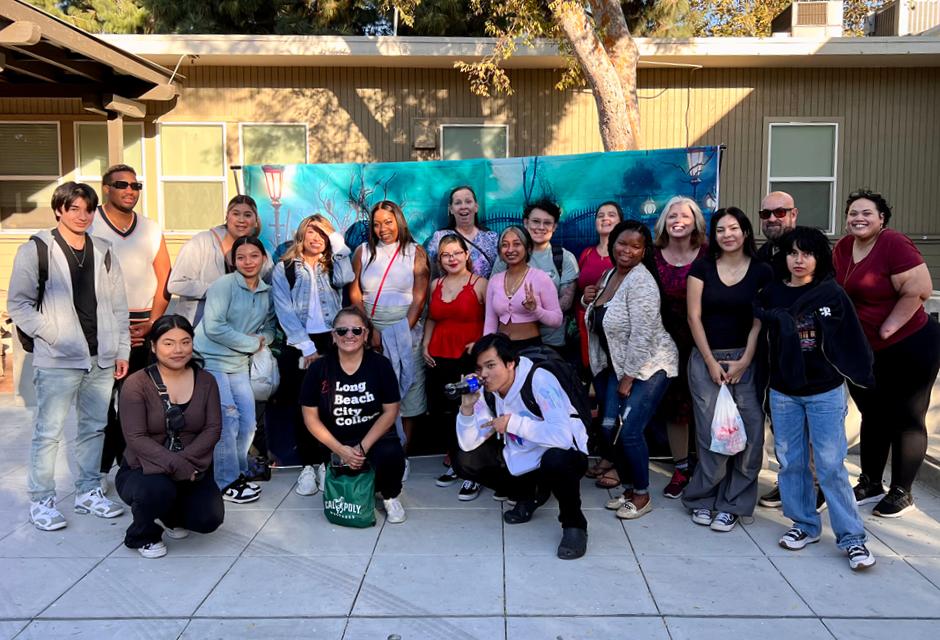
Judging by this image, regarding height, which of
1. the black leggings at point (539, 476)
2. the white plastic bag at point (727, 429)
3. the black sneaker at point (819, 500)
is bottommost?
the black sneaker at point (819, 500)

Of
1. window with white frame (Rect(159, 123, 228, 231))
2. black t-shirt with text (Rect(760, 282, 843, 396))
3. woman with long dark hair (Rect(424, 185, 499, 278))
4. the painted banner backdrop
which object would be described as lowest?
black t-shirt with text (Rect(760, 282, 843, 396))

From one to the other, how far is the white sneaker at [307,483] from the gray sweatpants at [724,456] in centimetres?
230

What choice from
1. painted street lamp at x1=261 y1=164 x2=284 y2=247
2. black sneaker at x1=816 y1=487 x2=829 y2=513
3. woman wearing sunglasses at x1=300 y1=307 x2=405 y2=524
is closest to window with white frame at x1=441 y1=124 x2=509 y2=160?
painted street lamp at x1=261 y1=164 x2=284 y2=247

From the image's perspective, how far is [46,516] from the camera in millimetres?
4234

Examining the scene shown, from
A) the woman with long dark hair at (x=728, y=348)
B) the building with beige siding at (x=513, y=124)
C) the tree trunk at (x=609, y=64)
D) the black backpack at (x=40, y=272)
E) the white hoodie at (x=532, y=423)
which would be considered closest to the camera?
the white hoodie at (x=532, y=423)

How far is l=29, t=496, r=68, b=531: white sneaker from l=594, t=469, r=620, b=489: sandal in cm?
313

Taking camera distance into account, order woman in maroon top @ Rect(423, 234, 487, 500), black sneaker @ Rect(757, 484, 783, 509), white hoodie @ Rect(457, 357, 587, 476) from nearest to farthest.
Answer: white hoodie @ Rect(457, 357, 587, 476)
black sneaker @ Rect(757, 484, 783, 509)
woman in maroon top @ Rect(423, 234, 487, 500)

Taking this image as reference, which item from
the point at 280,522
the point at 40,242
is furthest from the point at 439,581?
the point at 40,242

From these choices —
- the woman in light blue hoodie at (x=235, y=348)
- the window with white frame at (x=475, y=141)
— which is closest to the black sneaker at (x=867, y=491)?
the woman in light blue hoodie at (x=235, y=348)

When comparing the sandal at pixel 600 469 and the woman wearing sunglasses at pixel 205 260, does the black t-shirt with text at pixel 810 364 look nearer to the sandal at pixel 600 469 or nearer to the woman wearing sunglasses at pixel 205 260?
the sandal at pixel 600 469

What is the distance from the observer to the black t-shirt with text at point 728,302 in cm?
402

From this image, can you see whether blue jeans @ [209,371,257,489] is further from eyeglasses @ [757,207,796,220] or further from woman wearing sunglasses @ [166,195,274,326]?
eyeglasses @ [757,207,796,220]

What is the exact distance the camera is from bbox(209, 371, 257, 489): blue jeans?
4.65 m

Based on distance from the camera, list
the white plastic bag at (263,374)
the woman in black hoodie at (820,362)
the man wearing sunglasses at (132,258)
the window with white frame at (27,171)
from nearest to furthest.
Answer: the woman in black hoodie at (820,362), the man wearing sunglasses at (132,258), the white plastic bag at (263,374), the window with white frame at (27,171)
